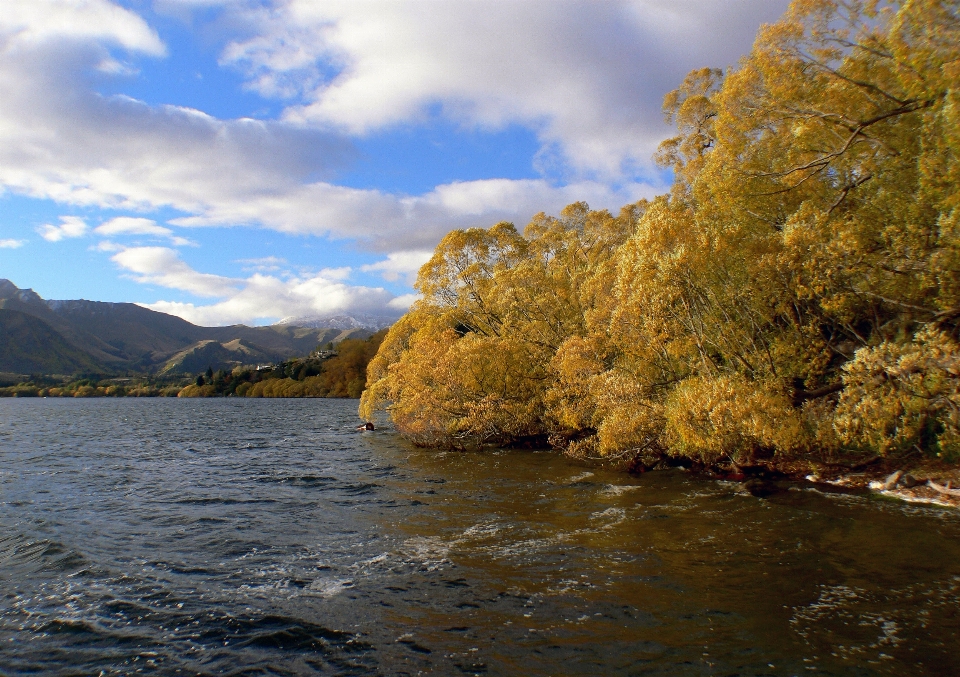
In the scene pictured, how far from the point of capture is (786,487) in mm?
20938

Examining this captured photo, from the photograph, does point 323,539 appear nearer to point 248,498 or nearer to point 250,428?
point 248,498

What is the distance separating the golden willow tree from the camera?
1748cm

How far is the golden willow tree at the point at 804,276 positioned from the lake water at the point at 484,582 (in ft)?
10.3

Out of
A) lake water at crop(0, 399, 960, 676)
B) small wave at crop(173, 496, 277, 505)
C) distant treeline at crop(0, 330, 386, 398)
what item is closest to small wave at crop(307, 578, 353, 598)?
lake water at crop(0, 399, 960, 676)

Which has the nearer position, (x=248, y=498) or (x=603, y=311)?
(x=248, y=498)

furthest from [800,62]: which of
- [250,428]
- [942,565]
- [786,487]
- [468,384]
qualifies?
[250,428]

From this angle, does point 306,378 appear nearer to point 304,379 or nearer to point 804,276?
point 304,379

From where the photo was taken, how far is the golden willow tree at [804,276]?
688 inches

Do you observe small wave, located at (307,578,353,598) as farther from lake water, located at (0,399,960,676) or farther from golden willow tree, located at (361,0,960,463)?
golden willow tree, located at (361,0,960,463)

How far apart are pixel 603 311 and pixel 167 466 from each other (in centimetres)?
2766

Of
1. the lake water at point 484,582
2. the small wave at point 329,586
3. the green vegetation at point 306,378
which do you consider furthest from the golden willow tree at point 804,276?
the green vegetation at point 306,378

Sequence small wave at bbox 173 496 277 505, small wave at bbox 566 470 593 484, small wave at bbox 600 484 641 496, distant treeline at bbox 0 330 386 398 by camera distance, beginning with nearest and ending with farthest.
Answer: small wave at bbox 600 484 641 496, small wave at bbox 173 496 277 505, small wave at bbox 566 470 593 484, distant treeline at bbox 0 330 386 398

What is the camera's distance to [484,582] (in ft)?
41.2

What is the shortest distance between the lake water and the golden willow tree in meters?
3.14
